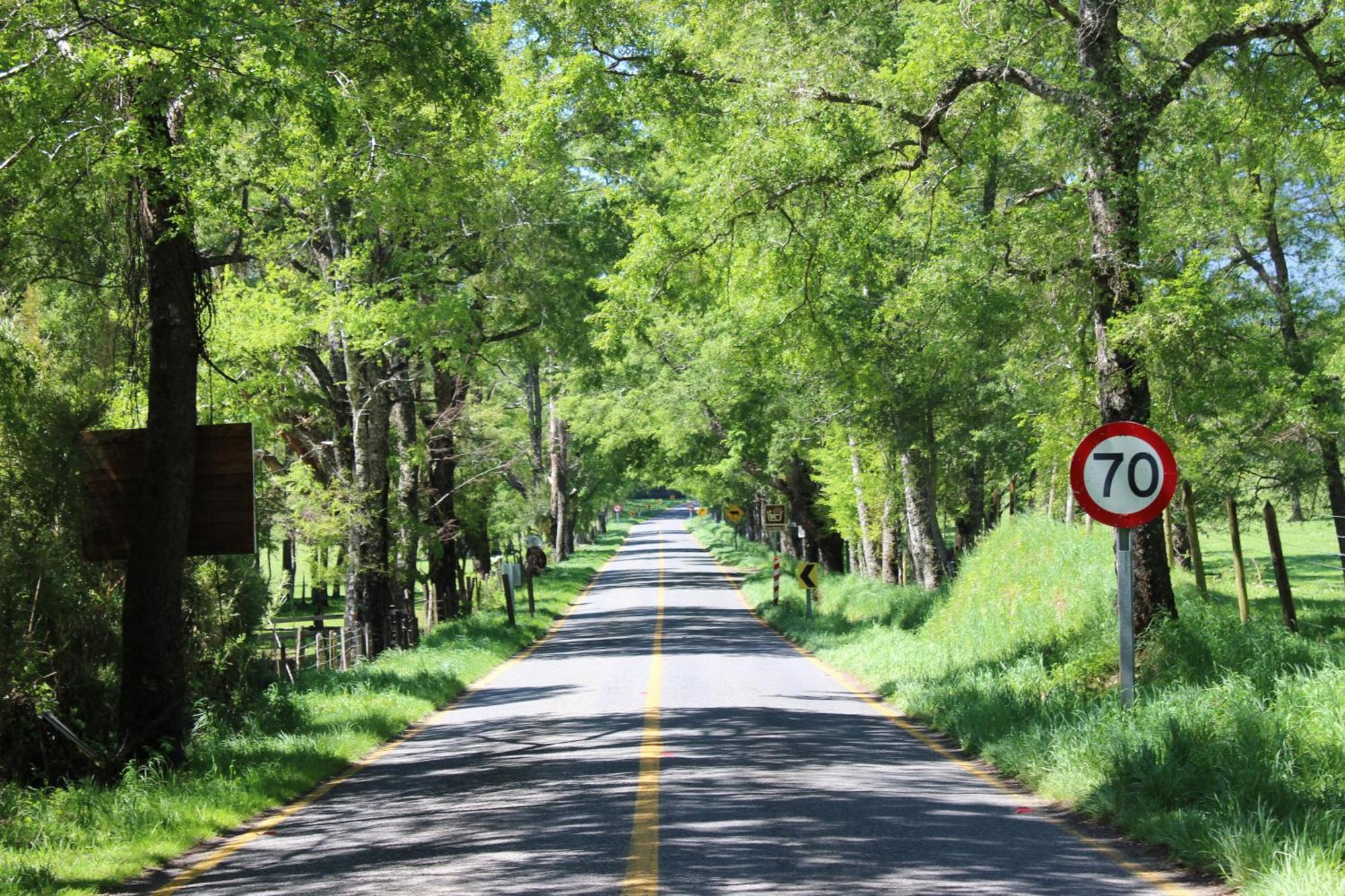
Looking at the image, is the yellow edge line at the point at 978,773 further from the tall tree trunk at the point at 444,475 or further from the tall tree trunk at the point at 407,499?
the tall tree trunk at the point at 444,475

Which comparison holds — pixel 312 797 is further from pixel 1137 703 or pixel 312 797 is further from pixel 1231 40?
pixel 1231 40

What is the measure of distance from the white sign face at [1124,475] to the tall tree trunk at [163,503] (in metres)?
8.05

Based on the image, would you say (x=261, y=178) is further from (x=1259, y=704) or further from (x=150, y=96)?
(x=1259, y=704)

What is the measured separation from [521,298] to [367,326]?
14.1 feet

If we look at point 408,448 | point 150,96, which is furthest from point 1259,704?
point 408,448

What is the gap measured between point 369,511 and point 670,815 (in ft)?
52.5

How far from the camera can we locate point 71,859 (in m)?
8.30

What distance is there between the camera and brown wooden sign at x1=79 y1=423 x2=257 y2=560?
1246 cm

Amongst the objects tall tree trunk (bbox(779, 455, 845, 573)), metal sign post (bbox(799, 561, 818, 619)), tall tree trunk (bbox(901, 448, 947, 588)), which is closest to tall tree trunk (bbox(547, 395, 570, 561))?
tall tree trunk (bbox(779, 455, 845, 573))

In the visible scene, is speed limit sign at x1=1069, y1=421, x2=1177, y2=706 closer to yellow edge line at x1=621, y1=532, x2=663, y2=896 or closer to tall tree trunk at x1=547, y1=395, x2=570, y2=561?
yellow edge line at x1=621, y1=532, x2=663, y2=896

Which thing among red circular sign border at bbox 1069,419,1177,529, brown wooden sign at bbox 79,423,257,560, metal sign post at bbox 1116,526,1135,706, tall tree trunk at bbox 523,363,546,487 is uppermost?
tall tree trunk at bbox 523,363,546,487

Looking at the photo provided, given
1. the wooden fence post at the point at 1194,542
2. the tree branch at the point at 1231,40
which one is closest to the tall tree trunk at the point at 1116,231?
the tree branch at the point at 1231,40

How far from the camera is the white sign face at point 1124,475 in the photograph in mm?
9367

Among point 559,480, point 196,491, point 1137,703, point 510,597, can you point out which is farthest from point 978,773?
point 559,480
